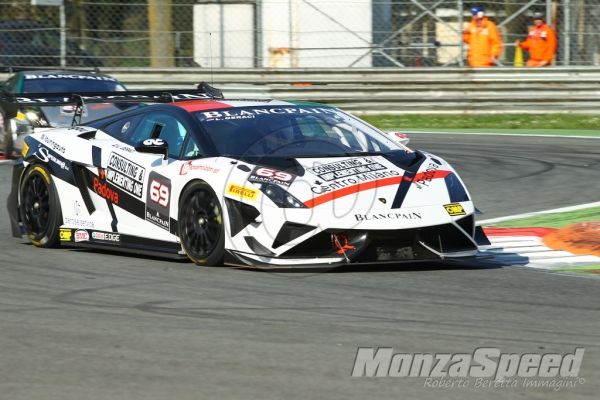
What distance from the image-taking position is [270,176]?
6.84 metres

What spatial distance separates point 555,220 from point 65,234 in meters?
4.35

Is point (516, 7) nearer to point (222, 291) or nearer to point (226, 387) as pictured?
point (222, 291)

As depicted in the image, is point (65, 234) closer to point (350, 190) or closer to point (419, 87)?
point (350, 190)

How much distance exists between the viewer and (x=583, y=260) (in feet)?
24.6

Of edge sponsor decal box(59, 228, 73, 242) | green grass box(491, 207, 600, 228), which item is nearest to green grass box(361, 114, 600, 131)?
green grass box(491, 207, 600, 228)

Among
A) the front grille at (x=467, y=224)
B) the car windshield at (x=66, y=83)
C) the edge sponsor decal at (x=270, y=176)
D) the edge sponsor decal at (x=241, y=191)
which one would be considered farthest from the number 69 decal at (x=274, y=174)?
the car windshield at (x=66, y=83)

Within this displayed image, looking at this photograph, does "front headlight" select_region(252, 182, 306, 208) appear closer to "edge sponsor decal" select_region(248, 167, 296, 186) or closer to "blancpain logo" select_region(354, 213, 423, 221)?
"edge sponsor decal" select_region(248, 167, 296, 186)

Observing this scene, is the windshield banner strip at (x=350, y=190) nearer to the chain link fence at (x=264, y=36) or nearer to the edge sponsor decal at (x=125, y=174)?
the edge sponsor decal at (x=125, y=174)

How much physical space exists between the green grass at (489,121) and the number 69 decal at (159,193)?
1092 cm

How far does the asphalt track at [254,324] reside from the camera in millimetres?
4207

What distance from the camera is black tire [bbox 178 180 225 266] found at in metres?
6.97

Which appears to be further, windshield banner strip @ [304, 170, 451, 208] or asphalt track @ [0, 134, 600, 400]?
windshield banner strip @ [304, 170, 451, 208]

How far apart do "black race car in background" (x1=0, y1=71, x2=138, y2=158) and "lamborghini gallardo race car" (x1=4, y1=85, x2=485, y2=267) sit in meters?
4.35

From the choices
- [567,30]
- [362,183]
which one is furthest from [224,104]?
[567,30]
